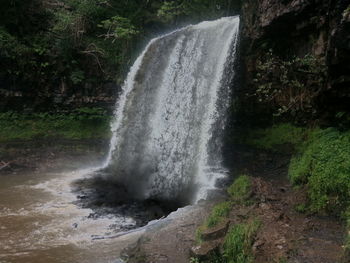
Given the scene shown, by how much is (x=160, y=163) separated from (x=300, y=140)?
13.7 feet

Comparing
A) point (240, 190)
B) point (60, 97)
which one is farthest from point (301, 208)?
point (60, 97)

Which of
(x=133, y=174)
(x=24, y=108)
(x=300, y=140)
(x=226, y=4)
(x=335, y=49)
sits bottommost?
(x=133, y=174)

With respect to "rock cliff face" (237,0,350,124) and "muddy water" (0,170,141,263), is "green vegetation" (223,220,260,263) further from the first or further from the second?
"rock cliff face" (237,0,350,124)

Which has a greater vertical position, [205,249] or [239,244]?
[239,244]

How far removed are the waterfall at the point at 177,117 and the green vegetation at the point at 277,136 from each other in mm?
1080

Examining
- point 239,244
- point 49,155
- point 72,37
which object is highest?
point 72,37

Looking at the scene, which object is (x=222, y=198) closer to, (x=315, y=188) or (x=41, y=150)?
(x=315, y=188)

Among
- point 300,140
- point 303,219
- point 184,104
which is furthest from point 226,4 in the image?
point 303,219

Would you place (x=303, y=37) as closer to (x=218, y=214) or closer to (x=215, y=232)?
(x=218, y=214)

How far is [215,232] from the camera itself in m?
5.88

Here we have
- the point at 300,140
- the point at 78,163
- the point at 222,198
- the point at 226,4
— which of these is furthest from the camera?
the point at 226,4

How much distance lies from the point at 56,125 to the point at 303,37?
9460 mm

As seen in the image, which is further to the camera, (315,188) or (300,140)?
(300,140)

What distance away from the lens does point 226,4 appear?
1634cm
